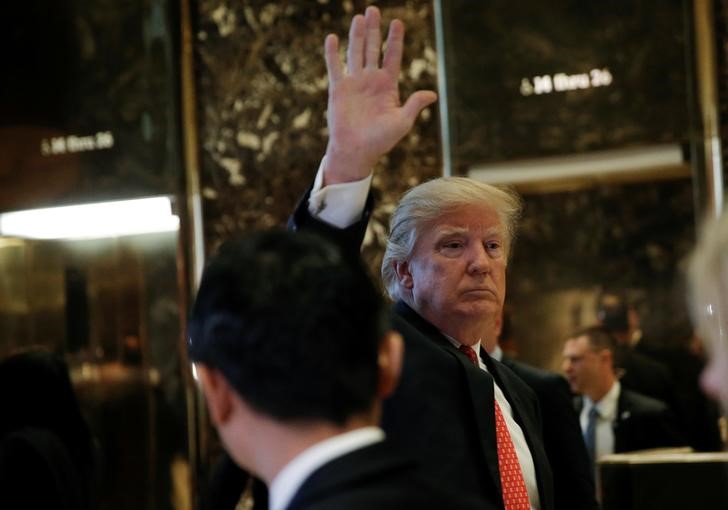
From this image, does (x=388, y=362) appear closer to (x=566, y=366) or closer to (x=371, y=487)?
(x=371, y=487)

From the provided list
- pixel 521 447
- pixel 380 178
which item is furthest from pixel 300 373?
pixel 380 178

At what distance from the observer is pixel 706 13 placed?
5152mm

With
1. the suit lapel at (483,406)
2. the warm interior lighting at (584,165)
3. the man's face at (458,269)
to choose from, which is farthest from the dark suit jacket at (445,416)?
the warm interior lighting at (584,165)

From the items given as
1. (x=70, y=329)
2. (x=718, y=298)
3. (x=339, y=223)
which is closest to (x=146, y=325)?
(x=70, y=329)

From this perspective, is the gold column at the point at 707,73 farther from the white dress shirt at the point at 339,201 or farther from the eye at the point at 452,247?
the white dress shirt at the point at 339,201

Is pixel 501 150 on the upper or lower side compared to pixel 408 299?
upper

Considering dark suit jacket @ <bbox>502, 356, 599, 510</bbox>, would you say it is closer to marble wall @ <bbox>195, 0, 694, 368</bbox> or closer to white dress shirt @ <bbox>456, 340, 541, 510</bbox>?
white dress shirt @ <bbox>456, 340, 541, 510</bbox>

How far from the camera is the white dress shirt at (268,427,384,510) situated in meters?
1.23

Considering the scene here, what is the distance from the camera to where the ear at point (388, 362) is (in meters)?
1.35

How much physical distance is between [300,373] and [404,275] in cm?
158

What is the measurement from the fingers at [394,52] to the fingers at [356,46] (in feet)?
0.15

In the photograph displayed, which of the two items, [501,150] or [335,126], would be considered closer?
[335,126]

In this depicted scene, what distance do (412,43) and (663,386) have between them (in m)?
2.00

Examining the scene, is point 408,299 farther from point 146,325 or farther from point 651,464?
point 146,325
